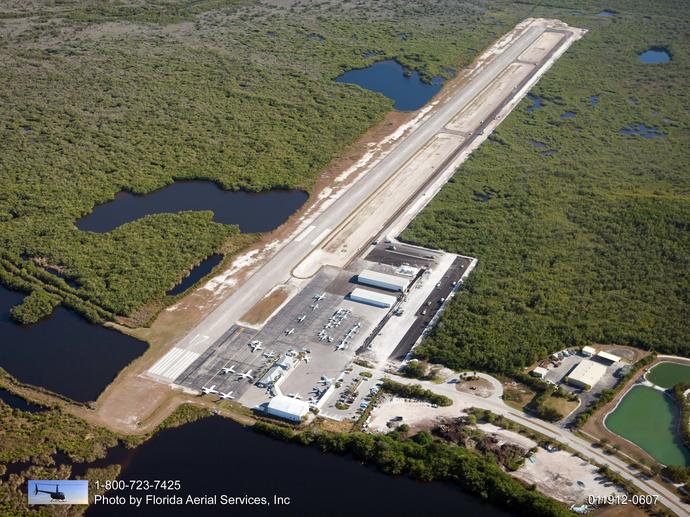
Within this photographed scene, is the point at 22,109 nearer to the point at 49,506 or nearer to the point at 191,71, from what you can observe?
the point at 191,71

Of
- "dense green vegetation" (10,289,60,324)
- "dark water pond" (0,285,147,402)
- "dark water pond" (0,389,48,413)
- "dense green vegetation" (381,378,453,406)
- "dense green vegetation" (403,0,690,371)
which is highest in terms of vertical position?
"dense green vegetation" (403,0,690,371)

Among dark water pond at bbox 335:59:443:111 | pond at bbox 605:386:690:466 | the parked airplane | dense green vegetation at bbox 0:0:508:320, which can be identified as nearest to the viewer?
the parked airplane

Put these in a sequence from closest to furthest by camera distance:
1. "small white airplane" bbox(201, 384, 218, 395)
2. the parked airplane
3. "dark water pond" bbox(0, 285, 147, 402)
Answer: the parked airplane, "small white airplane" bbox(201, 384, 218, 395), "dark water pond" bbox(0, 285, 147, 402)

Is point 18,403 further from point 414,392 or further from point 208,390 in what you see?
point 414,392

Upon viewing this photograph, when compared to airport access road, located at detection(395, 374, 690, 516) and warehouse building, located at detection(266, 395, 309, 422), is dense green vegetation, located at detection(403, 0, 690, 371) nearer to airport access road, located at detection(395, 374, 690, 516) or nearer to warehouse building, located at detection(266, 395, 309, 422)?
airport access road, located at detection(395, 374, 690, 516)

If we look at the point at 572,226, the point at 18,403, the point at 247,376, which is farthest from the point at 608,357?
the point at 18,403

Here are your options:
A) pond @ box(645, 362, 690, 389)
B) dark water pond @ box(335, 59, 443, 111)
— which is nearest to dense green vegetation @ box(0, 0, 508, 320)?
dark water pond @ box(335, 59, 443, 111)

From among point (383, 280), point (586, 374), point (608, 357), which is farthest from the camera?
point (383, 280)
